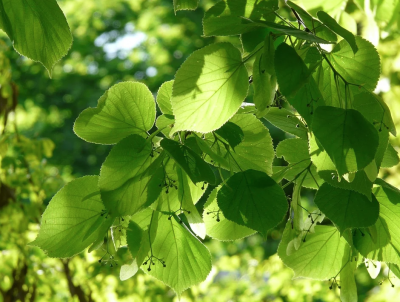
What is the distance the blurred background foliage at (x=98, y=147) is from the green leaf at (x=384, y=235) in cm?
13

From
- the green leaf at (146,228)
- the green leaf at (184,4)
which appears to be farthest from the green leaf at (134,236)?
the green leaf at (184,4)

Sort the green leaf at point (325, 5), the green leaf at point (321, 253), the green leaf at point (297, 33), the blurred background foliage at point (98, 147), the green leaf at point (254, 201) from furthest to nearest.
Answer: the blurred background foliage at point (98, 147)
the green leaf at point (325, 5)
the green leaf at point (321, 253)
the green leaf at point (254, 201)
the green leaf at point (297, 33)

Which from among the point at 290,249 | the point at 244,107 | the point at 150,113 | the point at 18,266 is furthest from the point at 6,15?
the point at 18,266

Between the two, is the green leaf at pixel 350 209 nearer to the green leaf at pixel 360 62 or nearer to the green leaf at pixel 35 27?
the green leaf at pixel 360 62

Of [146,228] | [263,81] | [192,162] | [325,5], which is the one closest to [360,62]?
[263,81]

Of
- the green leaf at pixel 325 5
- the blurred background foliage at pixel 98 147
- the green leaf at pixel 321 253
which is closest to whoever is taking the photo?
the green leaf at pixel 321 253

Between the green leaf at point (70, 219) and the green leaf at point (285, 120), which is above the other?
the green leaf at point (285, 120)

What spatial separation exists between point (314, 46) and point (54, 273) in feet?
7.42

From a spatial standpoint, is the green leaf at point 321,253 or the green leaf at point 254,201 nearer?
the green leaf at point 254,201

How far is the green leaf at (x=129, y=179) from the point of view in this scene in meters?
0.54

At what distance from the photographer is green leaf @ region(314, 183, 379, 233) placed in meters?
0.55

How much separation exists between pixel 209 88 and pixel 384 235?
29 centimetres

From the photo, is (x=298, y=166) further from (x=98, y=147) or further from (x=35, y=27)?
(x=98, y=147)

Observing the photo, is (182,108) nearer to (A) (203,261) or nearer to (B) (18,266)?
(A) (203,261)
